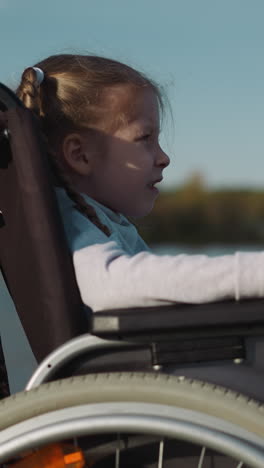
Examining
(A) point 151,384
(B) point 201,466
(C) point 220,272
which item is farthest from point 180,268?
(B) point 201,466

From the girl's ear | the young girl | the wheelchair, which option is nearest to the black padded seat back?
the wheelchair

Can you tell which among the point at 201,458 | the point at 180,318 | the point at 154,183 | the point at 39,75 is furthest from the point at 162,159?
the point at 201,458

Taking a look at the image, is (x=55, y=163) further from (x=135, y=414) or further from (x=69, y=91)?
(x=135, y=414)

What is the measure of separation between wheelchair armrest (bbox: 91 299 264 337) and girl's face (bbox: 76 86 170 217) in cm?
51

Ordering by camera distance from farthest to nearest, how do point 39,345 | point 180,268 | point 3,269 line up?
1. point 3,269
2. point 39,345
3. point 180,268

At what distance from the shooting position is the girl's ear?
1727 mm

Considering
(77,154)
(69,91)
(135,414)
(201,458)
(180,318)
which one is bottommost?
(201,458)

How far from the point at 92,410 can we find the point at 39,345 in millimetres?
291

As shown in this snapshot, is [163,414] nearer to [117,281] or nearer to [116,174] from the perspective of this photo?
[117,281]

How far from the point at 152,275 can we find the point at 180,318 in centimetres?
10

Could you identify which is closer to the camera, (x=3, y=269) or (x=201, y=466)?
(x=201, y=466)

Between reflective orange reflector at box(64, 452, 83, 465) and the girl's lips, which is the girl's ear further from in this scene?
reflective orange reflector at box(64, 452, 83, 465)

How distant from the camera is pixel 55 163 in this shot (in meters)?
1.66

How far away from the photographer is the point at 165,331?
1.28 meters
